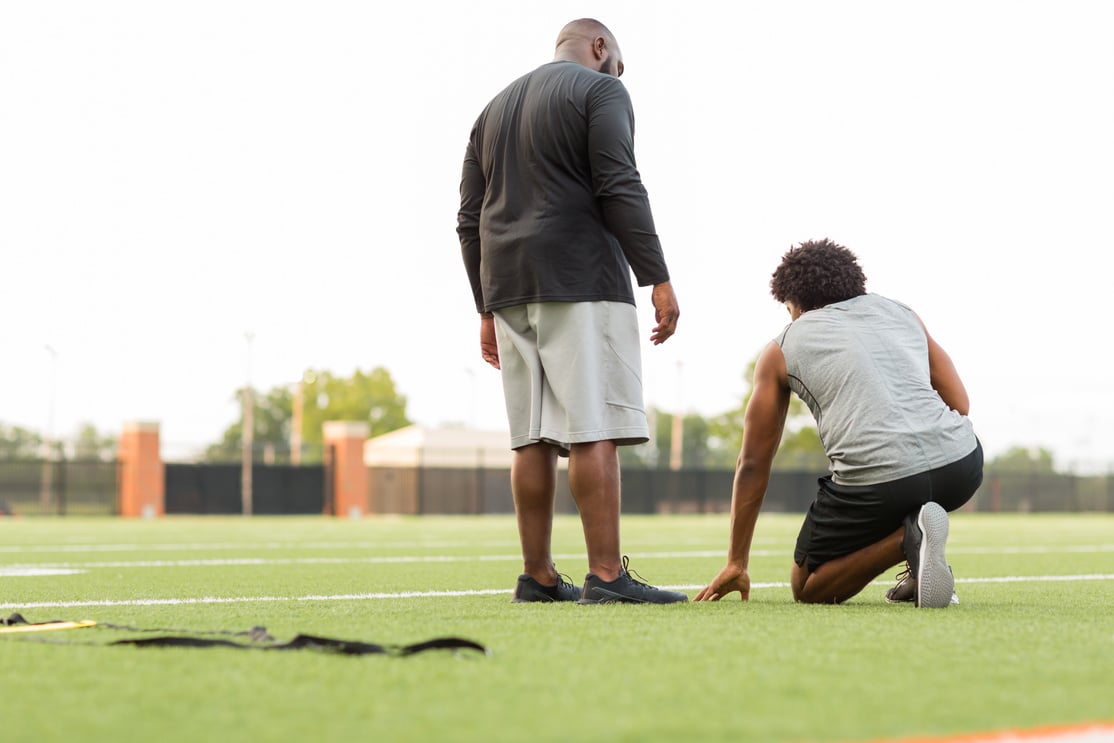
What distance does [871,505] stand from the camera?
4438 mm

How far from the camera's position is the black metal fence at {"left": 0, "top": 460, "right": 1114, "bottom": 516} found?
3756 cm

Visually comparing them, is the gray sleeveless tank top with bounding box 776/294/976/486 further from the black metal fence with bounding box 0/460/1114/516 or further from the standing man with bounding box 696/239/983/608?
the black metal fence with bounding box 0/460/1114/516

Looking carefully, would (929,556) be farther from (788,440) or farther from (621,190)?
(788,440)

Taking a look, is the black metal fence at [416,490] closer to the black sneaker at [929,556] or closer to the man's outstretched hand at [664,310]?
the man's outstretched hand at [664,310]

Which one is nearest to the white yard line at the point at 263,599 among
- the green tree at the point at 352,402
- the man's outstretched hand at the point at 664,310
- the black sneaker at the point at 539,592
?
the black sneaker at the point at 539,592

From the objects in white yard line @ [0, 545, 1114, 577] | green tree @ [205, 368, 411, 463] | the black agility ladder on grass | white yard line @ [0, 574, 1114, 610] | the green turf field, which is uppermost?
green tree @ [205, 368, 411, 463]

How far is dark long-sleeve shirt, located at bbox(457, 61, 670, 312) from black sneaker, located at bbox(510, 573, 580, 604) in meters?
0.99

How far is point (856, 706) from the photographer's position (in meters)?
2.20

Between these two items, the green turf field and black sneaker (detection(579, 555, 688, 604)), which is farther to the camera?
black sneaker (detection(579, 555, 688, 604))

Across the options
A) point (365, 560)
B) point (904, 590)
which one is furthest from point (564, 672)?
point (365, 560)

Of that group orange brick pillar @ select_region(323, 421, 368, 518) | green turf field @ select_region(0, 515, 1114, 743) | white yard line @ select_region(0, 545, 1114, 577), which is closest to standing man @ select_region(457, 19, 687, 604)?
green turf field @ select_region(0, 515, 1114, 743)

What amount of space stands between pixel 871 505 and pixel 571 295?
4.05 ft

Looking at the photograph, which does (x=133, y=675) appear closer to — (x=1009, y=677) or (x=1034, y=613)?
(x=1009, y=677)

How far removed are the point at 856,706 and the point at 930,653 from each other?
77 cm
